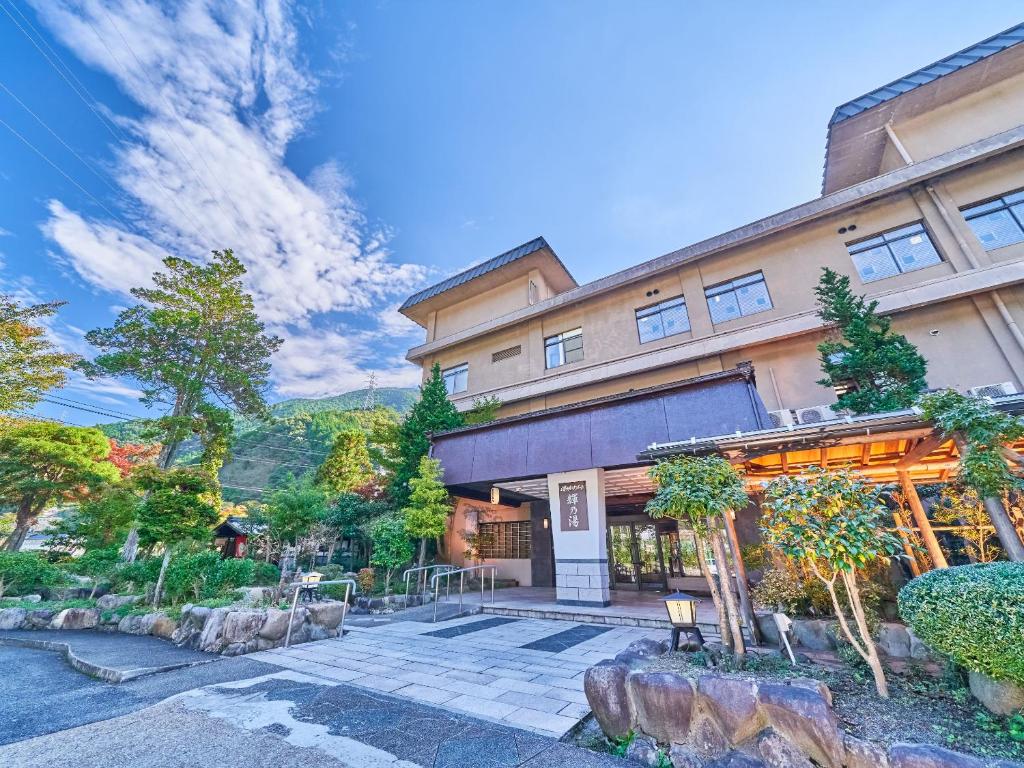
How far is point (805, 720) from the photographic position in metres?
2.45

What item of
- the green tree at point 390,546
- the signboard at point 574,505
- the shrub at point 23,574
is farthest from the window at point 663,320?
the shrub at point 23,574

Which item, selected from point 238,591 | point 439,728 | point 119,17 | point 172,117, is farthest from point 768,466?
point 119,17

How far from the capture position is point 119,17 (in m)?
8.10

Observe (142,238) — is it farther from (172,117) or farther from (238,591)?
(238,591)

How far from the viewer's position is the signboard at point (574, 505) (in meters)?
9.23

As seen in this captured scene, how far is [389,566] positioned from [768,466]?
955cm

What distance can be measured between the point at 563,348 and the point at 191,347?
16139mm

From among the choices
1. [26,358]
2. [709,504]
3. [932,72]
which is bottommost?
[709,504]

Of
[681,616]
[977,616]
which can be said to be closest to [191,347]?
[681,616]

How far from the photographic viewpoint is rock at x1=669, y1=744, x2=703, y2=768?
2.64 meters

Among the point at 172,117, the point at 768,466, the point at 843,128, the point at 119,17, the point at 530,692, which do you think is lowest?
the point at 530,692

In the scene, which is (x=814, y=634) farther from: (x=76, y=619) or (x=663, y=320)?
(x=76, y=619)

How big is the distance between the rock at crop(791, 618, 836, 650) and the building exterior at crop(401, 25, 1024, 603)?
3838 mm

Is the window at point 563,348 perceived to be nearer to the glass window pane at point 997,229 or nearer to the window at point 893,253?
the window at point 893,253
